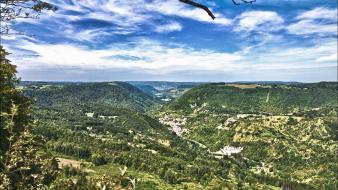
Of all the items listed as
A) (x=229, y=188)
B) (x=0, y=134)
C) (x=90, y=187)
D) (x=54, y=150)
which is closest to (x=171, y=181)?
(x=229, y=188)


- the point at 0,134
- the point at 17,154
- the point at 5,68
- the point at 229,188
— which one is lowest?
the point at 229,188

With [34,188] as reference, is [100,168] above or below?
below

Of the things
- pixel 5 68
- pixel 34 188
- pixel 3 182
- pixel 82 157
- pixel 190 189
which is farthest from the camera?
pixel 82 157

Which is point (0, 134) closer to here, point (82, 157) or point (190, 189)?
point (190, 189)

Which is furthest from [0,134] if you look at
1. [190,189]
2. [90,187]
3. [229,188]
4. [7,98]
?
[229,188]

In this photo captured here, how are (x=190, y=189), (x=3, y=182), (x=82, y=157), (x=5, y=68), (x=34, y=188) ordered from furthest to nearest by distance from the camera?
1. (x=82, y=157)
2. (x=190, y=189)
3. (x=5, y=68)
4. (x=34, y=188)
5. (x=3, y=182)

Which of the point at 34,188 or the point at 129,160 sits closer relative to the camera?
the point at 34,188

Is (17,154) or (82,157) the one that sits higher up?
(17,154)

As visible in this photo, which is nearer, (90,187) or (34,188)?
(34,188)

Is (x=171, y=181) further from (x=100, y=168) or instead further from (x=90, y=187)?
(x=90, y=187)
